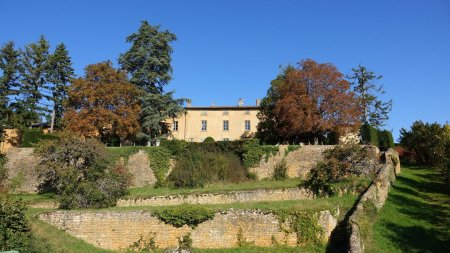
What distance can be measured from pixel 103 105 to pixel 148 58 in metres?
6.62

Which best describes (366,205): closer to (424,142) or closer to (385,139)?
(424,142)

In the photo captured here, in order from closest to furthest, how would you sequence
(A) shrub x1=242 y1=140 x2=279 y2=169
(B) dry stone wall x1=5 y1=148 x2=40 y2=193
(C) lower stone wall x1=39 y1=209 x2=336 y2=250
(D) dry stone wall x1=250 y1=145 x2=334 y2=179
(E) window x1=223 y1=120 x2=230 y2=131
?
(C) lower stone wall x1=39 y1=209 x2=336 y2=250
(D) dry stone wall x1=250 y1=145 x2=334 y2=179
(A) shrub x1=242 y1=140 x2=279 y2=169
(B) dry stone wall x1=5 y1=148 x2=40 y2=193
(E) window x1=223 y1=120 x2=230 y2=131

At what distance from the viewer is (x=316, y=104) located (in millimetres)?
35938

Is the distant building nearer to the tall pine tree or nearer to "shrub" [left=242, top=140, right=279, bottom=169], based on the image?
the tall pine tree

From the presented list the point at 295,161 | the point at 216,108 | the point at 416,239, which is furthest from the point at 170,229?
the point at 216,108

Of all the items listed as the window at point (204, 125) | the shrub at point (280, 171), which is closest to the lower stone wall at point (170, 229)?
the shrub at point (280, 171)

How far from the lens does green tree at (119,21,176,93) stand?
1590 inches

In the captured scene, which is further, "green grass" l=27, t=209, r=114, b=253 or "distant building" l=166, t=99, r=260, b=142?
"distant building" l=166, t=99, r=260, b=142

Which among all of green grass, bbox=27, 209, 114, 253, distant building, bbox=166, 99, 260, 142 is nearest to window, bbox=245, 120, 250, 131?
distant building, bbox=166, 99, 260, 142

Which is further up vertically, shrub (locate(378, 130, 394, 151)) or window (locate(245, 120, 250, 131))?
window (locate(245, 120, 250, 131))

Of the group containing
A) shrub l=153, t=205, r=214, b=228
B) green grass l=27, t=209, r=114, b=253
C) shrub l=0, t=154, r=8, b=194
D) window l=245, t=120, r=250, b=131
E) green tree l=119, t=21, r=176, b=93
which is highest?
green tree l=119, t=21, r=176, b=93

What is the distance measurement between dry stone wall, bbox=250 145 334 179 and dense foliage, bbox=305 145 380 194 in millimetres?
2586

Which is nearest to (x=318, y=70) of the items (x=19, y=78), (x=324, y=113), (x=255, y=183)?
(x=324, y=113)

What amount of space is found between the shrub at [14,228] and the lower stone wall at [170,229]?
2766mm
